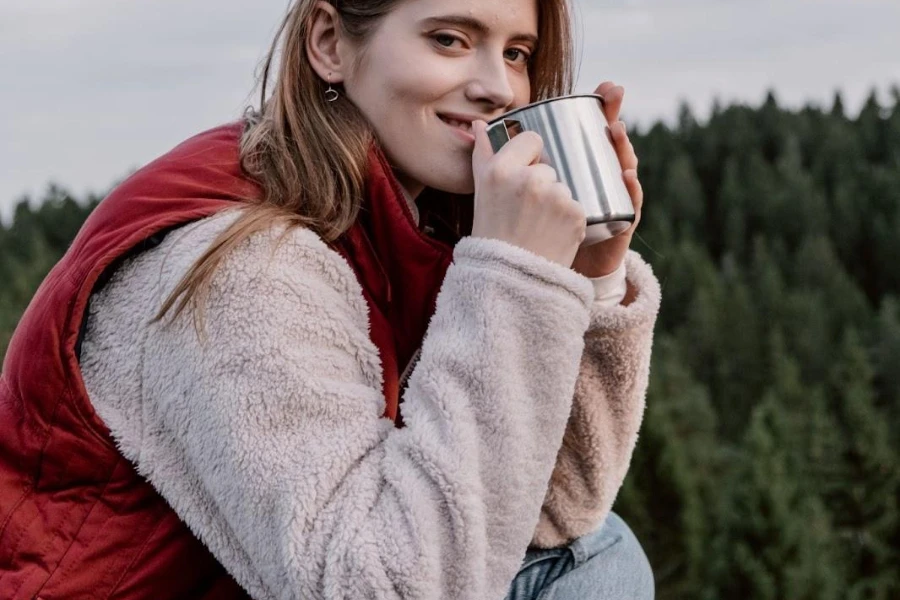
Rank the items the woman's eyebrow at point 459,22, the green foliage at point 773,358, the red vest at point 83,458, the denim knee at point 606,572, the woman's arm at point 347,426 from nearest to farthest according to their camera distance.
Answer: the woman's arm at point 347,426, the red vest at point 83,458, the woman's eyebrow at point 459,22, the denim knee at point 606,572, the green foliage at point 773,358

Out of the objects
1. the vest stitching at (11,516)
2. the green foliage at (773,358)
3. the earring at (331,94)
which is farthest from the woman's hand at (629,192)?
the green foliage at (773,358)

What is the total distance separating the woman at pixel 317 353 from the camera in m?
1.53

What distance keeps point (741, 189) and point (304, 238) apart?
4942 centimetres

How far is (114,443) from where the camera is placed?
1637mm

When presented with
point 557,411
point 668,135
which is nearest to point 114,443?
point 557,411

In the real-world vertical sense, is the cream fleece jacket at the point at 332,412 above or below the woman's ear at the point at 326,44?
below

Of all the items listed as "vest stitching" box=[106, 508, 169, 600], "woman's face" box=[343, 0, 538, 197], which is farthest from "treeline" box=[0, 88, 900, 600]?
"vest stitching" box=[106, 508, 169, 600]

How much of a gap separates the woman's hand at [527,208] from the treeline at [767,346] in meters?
16.9

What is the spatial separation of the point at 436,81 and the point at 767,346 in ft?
114

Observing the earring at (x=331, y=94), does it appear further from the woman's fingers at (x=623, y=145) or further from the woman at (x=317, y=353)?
the woman's fingers at (x=623, y=145)

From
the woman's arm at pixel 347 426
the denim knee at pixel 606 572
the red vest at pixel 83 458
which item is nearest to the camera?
the woman's arm at pixel 347 426

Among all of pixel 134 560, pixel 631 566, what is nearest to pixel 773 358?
pixel 631 566

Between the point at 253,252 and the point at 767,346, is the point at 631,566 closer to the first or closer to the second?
the point at 253,252

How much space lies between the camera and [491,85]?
184 centimetres
